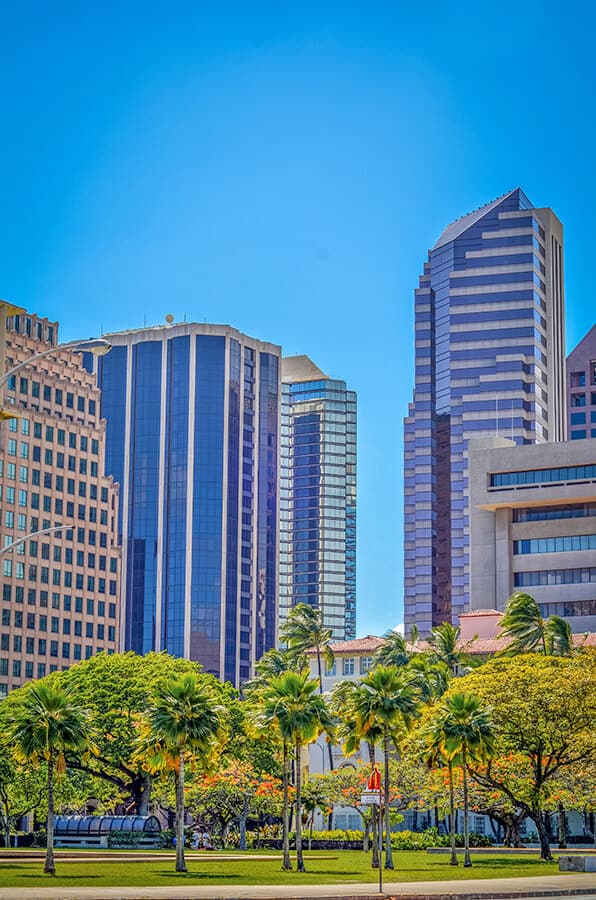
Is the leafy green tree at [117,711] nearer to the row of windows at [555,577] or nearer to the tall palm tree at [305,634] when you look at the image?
the tall palm tree at [305,634]

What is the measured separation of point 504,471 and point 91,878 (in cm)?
10021

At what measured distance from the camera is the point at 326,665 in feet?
477

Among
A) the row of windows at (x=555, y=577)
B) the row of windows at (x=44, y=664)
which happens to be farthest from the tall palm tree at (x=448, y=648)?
the row of windows at (x=44, y=664)

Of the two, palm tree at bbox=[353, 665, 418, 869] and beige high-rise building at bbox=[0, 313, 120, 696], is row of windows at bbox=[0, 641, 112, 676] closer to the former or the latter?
beige high-rise building at bbox=[0, 313, 120, 696]

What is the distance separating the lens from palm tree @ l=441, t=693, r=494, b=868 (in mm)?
76250

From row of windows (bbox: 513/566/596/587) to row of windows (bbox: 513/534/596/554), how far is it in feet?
7.45

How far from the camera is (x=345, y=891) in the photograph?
2005 inches

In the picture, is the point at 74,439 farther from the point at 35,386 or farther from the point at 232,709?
the point at 232,709

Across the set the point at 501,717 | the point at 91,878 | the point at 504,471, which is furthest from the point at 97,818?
the point at 504,471

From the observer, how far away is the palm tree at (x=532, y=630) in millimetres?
112831

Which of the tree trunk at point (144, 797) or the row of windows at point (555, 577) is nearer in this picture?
the tree trunk at point (144, 797)

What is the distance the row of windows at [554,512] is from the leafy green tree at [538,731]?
61.3 m

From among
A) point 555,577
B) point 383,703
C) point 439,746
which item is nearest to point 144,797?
point 439,746

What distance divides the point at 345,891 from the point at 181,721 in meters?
20.0
